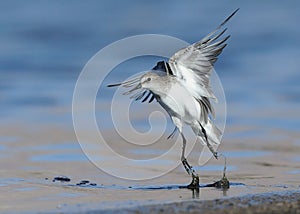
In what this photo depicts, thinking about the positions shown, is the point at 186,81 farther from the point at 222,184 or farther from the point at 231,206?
the point at 231,206

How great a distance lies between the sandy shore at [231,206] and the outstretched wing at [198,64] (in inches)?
87.4

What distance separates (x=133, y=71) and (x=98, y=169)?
8168 mm

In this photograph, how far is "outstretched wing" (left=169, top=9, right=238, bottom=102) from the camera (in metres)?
11.3

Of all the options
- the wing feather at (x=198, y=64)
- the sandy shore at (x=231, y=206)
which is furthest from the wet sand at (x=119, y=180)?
the wing feather at (x=198, y=64)

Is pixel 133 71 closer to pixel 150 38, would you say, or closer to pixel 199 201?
pixel 150 38

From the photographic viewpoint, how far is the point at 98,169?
12.5m

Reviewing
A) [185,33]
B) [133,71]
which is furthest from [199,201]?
[185,33]

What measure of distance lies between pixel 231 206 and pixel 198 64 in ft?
9.70

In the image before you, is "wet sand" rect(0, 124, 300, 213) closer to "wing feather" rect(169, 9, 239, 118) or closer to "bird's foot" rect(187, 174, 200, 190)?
"bird's foot" rect(187, 174, 200, 190)

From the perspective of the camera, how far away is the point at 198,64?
37.4 feet

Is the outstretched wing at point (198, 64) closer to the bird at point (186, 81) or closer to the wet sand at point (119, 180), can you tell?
the bird at point (186, 81)

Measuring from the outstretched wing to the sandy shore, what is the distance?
2.22m

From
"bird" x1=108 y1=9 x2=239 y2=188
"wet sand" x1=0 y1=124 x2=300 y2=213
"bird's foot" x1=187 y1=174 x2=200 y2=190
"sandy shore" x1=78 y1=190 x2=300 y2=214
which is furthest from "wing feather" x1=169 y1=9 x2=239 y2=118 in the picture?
"sandy shore" x1=78 y1=190 x2=300 y2=214

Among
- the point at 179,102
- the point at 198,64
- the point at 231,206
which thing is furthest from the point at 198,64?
the point at 231,206
